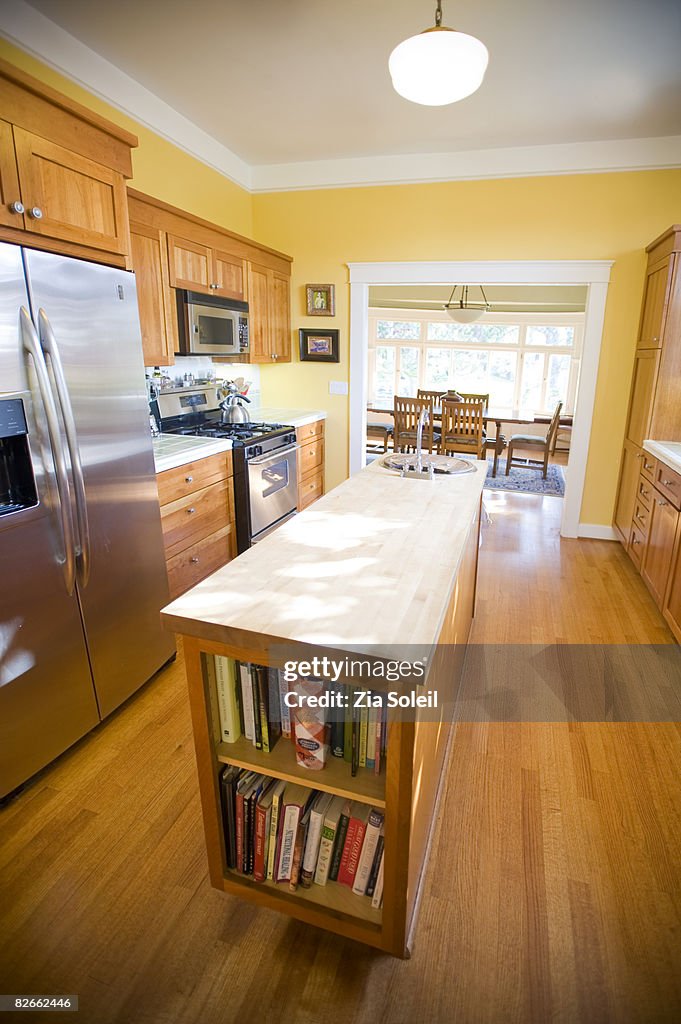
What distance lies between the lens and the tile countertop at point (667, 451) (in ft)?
9.05

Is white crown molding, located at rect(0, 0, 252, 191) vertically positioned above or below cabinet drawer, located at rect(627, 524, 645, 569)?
above

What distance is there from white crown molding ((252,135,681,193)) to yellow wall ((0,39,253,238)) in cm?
37

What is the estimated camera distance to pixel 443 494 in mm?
2041

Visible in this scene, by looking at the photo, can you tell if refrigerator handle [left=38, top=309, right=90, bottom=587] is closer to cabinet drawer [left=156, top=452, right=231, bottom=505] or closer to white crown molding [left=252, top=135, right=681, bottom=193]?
cabinet drawer [left=156, top=452, right=231, bottom=505]

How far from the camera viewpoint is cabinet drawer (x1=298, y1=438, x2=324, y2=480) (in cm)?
427

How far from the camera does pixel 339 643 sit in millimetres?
1012

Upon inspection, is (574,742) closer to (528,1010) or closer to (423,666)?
(528,1010)

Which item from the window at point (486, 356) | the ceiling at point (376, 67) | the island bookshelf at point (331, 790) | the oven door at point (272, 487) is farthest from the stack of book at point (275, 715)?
the window at point (486, 356)

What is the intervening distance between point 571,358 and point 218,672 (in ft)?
26.9

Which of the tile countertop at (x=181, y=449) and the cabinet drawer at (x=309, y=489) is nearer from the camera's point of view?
the tile countertop at (x=181, y=449)

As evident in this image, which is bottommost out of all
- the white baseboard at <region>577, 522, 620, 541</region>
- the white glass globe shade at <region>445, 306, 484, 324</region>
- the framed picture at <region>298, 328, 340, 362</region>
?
the white baseboard at <region>577, 522, 620, 541</region>

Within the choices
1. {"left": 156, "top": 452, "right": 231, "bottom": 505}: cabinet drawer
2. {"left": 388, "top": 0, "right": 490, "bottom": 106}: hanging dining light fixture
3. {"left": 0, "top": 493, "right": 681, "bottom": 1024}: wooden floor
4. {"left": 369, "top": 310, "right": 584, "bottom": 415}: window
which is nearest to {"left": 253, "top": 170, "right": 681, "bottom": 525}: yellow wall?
{"left": 156, "top": 452, "right": 231, "bottom": 505}: cabinet drawer

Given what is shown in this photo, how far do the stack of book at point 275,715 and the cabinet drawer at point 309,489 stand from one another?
298 centimetres

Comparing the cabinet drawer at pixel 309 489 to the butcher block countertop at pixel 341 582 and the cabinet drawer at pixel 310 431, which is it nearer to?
the cabinet drawer at pixel 310 431
